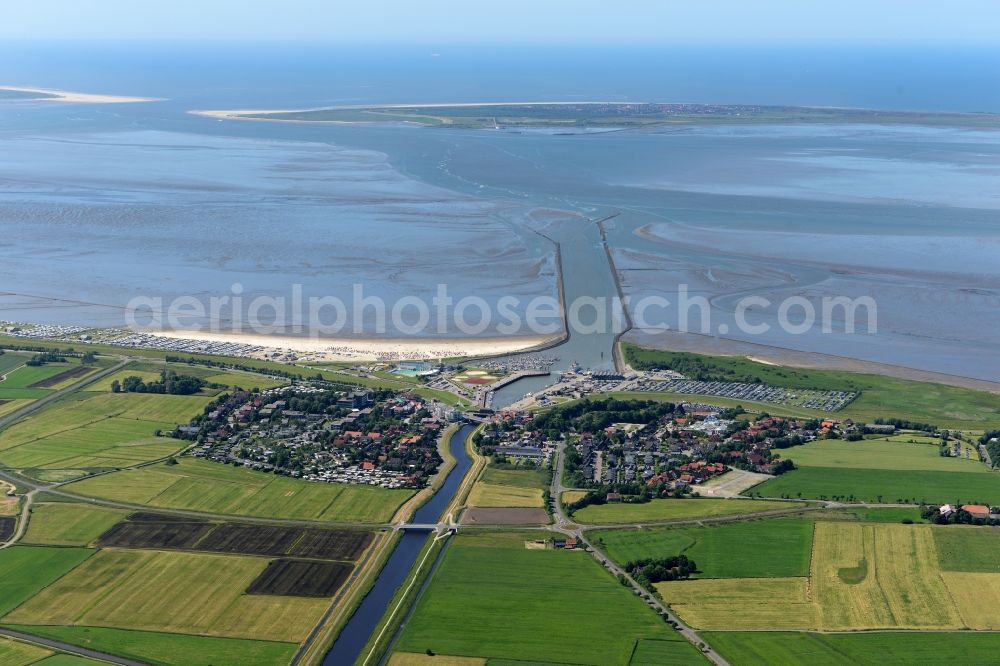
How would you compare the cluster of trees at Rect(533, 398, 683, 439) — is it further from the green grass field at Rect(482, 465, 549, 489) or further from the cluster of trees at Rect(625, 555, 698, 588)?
the cluster of trees at Rect(625, 555, 698, 588)

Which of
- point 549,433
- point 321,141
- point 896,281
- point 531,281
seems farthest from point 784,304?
point 321,141

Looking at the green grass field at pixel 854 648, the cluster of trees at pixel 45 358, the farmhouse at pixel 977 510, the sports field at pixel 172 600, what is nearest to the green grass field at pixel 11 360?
the cluster of trees at pixel 45 358

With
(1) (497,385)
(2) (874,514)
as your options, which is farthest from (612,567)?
(1) (497,385)

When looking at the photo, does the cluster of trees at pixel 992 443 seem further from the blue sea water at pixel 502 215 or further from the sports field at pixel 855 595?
the blue sea water at pixel 502 215

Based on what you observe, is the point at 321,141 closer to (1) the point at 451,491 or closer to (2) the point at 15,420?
(2) the point at 15,420

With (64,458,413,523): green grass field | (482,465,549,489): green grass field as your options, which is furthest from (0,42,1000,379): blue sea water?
(64,458,413,523): green grass field

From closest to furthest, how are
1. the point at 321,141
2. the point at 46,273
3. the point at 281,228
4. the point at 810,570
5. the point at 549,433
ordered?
the point at 810,570 → the point at 549,433 → the point at 46,273 → the point at 281,228 → the point at 321,141

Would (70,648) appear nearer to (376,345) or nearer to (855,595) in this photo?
(855,595)
